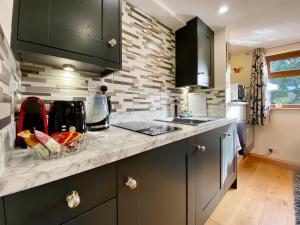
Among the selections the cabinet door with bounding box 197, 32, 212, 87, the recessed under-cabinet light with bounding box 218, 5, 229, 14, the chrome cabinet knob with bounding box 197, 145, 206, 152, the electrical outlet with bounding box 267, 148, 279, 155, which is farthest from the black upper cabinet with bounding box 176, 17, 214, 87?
the electrical outlet with bounding box 267, 148, 279, 155

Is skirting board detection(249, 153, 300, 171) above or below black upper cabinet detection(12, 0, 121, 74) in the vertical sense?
below

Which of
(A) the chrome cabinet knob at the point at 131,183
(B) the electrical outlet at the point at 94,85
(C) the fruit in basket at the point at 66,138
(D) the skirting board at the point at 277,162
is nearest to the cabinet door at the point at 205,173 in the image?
(A) the chrome cabinet knob at the point at 131,183

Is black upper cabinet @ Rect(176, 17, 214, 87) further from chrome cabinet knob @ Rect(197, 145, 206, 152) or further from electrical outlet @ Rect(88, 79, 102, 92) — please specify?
electrical outlet @ Rect(88, 79, 102, 92)

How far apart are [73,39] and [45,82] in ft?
1.17

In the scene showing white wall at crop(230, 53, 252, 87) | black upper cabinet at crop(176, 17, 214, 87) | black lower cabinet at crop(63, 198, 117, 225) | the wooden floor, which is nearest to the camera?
black lower cabinet at crop(63, 198, 117, 225)

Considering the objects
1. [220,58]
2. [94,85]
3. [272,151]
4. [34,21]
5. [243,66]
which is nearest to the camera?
[34,21]

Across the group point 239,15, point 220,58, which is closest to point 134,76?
point 220,58

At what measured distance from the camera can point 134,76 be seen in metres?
1.45

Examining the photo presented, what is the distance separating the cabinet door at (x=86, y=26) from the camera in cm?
72

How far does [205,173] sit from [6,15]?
1.44 metres

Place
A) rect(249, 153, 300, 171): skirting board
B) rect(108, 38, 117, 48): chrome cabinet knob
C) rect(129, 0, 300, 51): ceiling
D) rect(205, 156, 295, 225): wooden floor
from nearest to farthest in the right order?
rect(108, 38, 117, 48): chrome cabinet knob < rect(205, 156, 295, 225): wooden floor < rect(129, 0, 300, 51): ceiling < rect(249, 153, 300, 171): skirting board

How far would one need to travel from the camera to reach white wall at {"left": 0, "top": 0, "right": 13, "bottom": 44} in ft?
1.66

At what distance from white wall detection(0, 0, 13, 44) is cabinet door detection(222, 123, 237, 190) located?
5.48 feet

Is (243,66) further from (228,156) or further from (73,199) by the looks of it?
(73,199)
